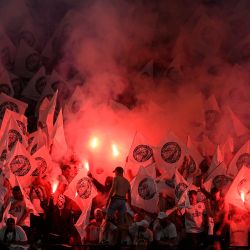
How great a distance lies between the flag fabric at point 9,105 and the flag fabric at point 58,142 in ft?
3.26

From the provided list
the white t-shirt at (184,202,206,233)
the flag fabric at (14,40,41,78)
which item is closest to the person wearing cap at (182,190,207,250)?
the white t-shirt at (184,202,206,233)

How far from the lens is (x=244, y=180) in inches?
358

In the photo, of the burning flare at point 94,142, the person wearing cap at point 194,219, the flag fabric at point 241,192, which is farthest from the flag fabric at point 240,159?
the burning flare at point 94,142

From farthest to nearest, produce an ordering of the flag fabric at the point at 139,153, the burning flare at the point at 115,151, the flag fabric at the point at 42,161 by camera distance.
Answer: the burning flare at the point at 115,151, the flag fabric at the point at 139,153, the flag fabric at the point at 42,161

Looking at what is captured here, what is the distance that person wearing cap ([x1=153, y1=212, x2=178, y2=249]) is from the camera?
801 cm

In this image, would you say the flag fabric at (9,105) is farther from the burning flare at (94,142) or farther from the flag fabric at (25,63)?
the flag fabric at (25,63)

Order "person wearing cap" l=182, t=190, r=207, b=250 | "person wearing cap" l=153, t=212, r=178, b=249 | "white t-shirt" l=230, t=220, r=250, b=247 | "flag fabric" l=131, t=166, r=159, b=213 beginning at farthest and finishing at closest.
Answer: "flag fabric" l=131, t=166, r=159, b=213 < "white t-shirt" l=230, t=220, r=250, b=247 < "person wearing cap" l=182, t=190, r=207, b=250 < "person wearing cap" l=153, t=212, r=178, b=249

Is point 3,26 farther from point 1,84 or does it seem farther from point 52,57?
point 1,84

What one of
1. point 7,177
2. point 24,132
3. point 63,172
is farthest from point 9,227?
point 24,132

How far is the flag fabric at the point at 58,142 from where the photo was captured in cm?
1101

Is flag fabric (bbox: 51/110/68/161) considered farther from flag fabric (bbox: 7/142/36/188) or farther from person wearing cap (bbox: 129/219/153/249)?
person wearing cap (bbox: 129/219/153/249)

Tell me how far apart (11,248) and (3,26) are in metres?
9.27

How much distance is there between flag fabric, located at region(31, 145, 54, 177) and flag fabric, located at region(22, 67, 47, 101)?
3333mm

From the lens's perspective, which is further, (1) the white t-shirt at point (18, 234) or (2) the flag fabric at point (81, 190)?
(2) the flag fabric at point (81, 190)
